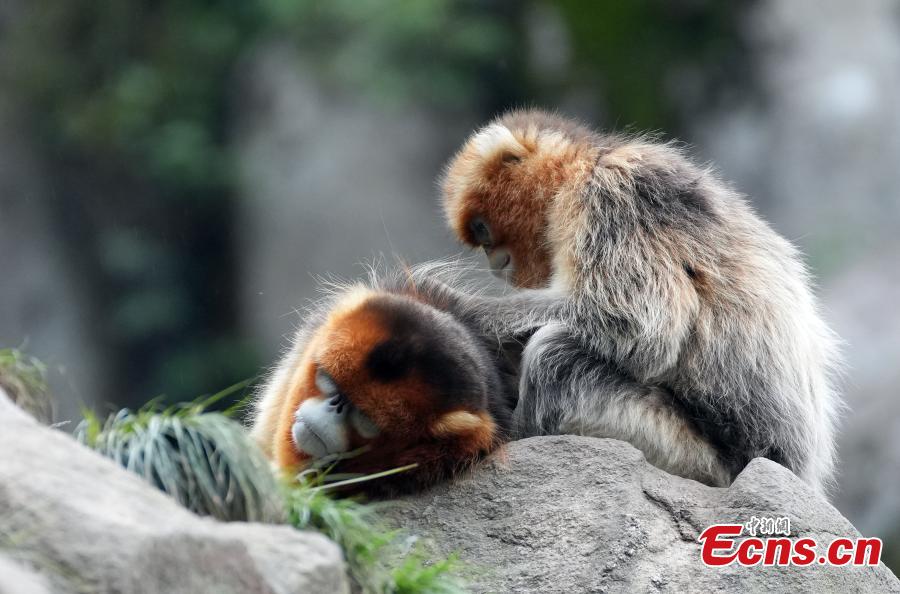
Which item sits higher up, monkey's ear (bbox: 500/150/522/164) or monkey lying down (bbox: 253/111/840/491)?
monkey's ear (bbox: 500/150/522/164)

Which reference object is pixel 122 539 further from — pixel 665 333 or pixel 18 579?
pixel 665 333

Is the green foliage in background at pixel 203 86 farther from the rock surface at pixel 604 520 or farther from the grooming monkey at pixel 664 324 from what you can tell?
the rock surface at pixel 604 520

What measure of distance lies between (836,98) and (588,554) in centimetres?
892

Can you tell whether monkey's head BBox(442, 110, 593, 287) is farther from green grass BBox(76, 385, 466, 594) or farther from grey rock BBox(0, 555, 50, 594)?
grey rock BBox(0, 555, 50, 594)

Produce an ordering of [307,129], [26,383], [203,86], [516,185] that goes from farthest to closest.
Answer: [307,129] → [203,86] → [516,185] → [26,383]

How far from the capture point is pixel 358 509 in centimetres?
341

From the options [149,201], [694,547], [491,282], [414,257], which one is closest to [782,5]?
[414,257]

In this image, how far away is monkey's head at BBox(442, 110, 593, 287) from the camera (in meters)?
5.28

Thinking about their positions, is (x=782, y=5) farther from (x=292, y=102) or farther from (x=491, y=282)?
(x=491, y=282)

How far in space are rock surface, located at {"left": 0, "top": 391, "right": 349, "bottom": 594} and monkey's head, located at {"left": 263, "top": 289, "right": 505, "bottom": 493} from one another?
1015 millimetres

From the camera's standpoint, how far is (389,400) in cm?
391

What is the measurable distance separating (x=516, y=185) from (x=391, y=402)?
1759 millimetres

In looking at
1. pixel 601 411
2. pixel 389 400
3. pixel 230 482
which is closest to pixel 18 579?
pixel 230 482

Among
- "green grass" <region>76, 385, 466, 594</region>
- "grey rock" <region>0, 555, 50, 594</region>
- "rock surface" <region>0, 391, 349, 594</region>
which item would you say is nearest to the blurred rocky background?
"green grass" <region>76, 385, 466, 594</region>
